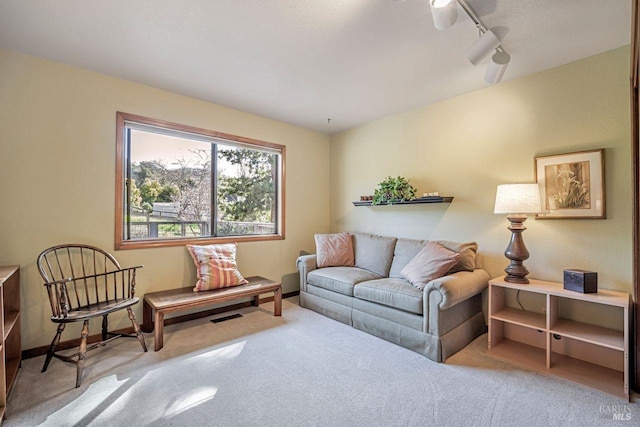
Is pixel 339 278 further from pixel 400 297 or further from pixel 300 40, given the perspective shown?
pixel 300 40

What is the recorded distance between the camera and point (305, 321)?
3.21m

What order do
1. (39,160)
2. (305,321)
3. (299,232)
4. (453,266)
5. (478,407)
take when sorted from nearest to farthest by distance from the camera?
(478,407) < (39,160) < (453,266) < (305,321) < (299,232)

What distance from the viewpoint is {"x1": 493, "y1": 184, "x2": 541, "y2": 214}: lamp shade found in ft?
7.97

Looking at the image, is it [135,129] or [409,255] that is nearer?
[135,129]

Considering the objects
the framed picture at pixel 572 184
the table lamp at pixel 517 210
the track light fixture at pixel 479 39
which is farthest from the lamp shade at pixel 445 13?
the framed picture at pixel 572 184

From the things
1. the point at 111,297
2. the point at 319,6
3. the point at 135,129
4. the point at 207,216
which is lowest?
the point at 111,297

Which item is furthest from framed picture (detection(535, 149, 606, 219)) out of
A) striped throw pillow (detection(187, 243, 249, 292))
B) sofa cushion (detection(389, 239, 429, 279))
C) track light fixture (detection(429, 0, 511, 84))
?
striped throw pillow (detection(187, 243, 249, 292))

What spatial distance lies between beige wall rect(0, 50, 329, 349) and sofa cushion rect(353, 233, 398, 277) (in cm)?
208

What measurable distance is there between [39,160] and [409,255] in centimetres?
368

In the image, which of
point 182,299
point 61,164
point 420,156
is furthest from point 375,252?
point 61,164

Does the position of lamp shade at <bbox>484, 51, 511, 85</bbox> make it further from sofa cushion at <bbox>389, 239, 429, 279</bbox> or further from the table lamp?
sofa cushion at <bbox>389, 239, 429, 279</bbox>

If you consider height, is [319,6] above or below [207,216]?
above

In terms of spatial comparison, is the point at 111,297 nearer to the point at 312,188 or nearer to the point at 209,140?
the point at 209,140

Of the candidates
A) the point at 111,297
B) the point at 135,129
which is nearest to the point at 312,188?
the point at 135,129
